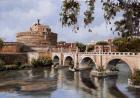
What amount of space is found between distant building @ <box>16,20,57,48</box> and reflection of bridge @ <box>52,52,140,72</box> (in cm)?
1666

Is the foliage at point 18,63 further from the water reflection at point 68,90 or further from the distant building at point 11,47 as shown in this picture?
the water reflection at point 68,90

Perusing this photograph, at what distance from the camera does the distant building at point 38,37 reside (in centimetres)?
10444

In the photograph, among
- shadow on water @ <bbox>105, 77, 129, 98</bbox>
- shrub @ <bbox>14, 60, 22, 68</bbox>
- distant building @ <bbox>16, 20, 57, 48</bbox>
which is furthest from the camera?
distant building @ <bbox>16, 20, 57, 48</bbox>

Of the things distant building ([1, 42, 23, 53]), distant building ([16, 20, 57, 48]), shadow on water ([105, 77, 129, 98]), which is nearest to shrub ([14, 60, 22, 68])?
distant building ([1, 42, 23, 53])

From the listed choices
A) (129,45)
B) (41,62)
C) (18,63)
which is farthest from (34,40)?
(129,45)

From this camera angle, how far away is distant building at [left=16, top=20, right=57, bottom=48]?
104438 mm

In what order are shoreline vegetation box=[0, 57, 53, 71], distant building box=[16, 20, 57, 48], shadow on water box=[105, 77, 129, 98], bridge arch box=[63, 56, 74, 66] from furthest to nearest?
distant building box=[16, 20, 57, 48] → bridge arch box=[63, 56, 74, 66] → shoreline vegetation box=[0, 57, 53, 71] → shadow on water box=[105, 77, 129, 98]

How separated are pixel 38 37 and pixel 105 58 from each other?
47397 mm

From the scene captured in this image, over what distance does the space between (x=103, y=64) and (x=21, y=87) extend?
20888mm

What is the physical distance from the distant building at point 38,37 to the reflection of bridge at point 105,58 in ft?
54.6

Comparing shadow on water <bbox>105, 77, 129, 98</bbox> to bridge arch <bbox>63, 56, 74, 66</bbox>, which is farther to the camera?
bridge arch <bbox>63, 56, 74, 66</bbox>

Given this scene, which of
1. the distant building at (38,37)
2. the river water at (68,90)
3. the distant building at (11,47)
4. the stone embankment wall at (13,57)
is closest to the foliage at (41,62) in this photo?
the stone embankment wall at (13,57)

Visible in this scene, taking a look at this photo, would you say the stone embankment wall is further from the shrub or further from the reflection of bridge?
the reflection of bridge

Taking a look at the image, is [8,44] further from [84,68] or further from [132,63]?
[132,63]
